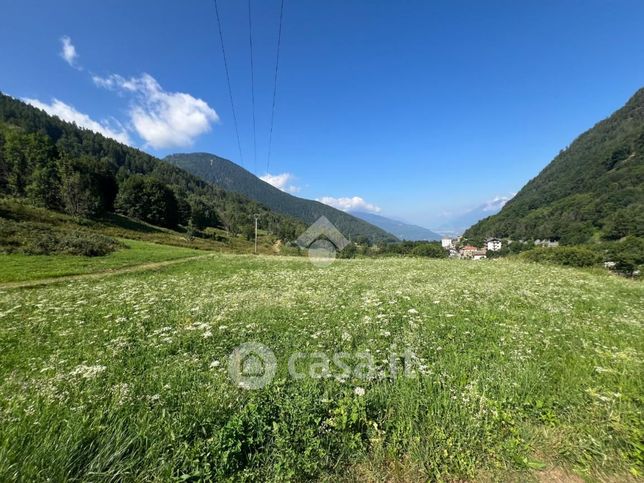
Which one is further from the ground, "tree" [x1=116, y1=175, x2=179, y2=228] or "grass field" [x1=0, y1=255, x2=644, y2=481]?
"tree" [x1=116, y1=175, x2=179, y2=228]

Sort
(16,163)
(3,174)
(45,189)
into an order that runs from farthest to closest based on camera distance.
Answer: (16,163) < (3,174) < (45,189)

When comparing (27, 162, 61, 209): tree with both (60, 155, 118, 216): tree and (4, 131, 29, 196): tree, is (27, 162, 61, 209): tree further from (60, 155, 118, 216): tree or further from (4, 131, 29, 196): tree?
(4, 131, 29, 196): tree

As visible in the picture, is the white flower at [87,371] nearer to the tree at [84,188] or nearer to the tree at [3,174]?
the tree at [84,188]

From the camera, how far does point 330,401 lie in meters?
4.62

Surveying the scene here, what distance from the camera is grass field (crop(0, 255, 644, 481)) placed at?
3.66m

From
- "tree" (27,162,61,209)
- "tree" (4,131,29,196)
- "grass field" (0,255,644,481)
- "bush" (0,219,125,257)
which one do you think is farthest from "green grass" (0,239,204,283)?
"tree" (4,131,29,196)

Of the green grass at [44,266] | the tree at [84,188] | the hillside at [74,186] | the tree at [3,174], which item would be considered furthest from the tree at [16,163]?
the green grass at [44,266]

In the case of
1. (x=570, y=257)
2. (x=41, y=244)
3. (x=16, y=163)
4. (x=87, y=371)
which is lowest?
(x=41, y=244)

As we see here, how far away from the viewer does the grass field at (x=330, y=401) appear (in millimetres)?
3656

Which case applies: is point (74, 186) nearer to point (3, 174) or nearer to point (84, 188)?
point (84, 188)

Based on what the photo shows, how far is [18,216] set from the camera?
5444 centimetres

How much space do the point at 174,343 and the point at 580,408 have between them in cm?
863

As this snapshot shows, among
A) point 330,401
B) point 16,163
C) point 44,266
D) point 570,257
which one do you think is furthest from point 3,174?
point 570,257

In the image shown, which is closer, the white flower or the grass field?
the grass field
